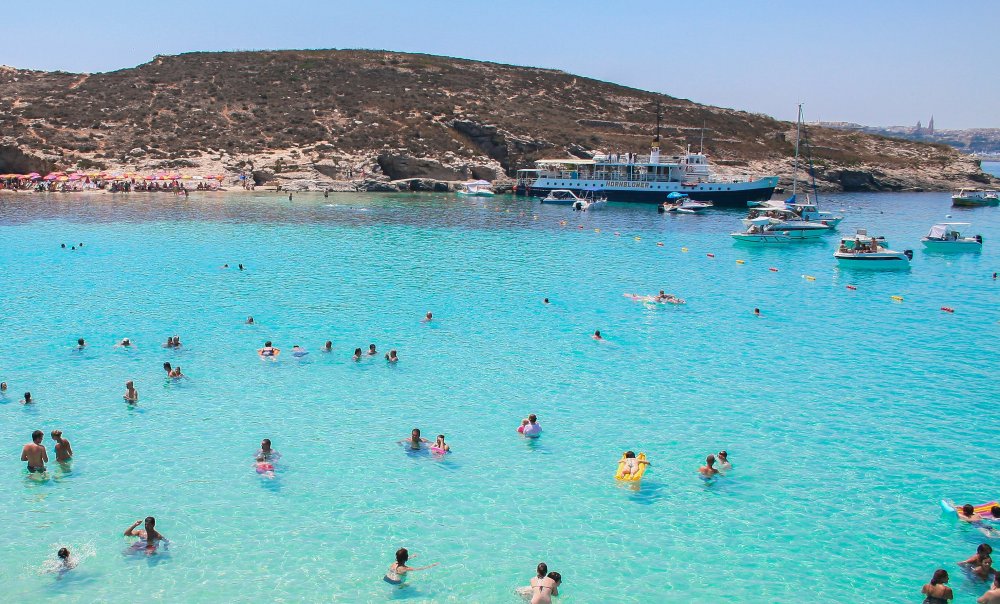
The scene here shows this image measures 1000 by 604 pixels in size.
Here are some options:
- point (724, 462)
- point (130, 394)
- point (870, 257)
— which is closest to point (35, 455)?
point (130, 394)

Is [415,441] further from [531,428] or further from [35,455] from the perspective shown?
[35,455]

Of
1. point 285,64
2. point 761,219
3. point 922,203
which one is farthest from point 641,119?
point 761,219

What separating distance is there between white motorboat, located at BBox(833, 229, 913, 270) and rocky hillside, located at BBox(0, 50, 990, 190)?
52429 mm

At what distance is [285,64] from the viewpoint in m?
105

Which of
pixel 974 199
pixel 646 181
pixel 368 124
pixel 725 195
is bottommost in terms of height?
pixel 725 195

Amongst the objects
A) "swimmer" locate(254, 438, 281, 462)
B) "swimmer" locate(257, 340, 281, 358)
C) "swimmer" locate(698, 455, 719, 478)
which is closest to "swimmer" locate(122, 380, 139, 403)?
"swimmer" locate(257, 340, 281, 358)

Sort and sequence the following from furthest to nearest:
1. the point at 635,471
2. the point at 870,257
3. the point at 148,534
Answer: the point at 870,257 < the point at 635,471 < the point at 148,534

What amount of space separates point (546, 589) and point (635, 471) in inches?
169

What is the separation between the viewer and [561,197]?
78.0m

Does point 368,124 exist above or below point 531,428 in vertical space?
above

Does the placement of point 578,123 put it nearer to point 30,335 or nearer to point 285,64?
point 285,64

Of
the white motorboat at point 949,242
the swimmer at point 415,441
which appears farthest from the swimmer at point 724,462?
the white motorboat at point 949,242

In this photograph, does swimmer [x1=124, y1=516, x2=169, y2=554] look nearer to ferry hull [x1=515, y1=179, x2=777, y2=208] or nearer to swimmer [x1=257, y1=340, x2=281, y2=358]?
swimmer [x1=257, y1=340, x2=281, y2=358]

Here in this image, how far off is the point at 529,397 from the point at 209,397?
26.9 feet
